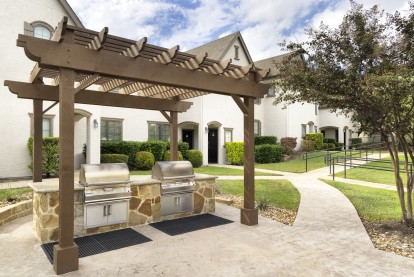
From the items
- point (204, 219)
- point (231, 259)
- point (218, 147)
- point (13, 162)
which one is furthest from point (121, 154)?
point (231, 259)

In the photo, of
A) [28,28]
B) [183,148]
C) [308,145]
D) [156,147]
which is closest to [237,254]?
[156,147]

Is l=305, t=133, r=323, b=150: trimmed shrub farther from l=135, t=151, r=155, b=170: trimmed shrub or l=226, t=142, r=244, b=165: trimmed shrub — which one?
l=135, t=151, r=155, b=170: trimmed shrub

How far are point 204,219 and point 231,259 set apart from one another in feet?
7.83

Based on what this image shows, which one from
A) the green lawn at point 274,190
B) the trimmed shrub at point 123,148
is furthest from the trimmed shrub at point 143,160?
the green lawn at point 274,190

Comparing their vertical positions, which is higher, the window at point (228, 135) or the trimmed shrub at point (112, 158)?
the window at point (228, 135)

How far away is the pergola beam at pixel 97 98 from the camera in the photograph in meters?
7.36

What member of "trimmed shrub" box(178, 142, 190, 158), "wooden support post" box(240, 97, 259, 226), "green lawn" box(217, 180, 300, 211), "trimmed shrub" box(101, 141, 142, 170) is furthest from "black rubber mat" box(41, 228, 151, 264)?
"trimmed shrub" box(178, 142, 190, 158)

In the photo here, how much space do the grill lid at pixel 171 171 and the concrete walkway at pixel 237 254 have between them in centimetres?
121

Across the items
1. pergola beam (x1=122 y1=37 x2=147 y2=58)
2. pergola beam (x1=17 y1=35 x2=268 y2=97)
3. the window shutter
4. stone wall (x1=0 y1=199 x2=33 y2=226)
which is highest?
the window shutter

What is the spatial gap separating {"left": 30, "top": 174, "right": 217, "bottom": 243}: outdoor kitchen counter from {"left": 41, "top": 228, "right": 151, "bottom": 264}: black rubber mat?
20 cm

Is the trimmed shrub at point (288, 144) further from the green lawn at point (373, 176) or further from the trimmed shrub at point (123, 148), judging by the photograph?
the trimmed shrub at point (123, 148)

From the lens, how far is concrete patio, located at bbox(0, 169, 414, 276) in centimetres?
418

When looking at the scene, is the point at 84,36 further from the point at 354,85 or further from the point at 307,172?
the point at 307,172

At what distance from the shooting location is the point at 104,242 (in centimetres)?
530
